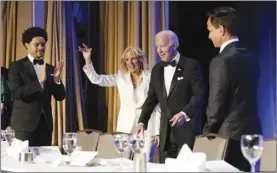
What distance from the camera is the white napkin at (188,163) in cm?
245

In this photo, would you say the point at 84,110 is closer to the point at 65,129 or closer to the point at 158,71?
the point at 65,129

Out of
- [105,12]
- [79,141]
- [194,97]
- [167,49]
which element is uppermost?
[105,12]

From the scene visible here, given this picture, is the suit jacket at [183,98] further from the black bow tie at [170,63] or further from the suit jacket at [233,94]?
the suit jacket at [233,94]

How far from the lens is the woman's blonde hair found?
5.47 metres

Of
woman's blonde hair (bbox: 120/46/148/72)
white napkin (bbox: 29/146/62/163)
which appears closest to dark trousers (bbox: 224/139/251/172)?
woman's blonde hair (bbox: 120/46/148/72)

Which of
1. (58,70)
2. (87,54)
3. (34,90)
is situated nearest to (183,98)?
(87,54)

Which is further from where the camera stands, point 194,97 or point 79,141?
point 194,97

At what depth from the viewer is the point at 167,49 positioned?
212 inches

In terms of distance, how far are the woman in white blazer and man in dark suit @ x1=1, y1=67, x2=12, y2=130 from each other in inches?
34.0

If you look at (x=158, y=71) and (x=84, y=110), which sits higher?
(x=158, y=71)

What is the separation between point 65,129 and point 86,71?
0.66 m

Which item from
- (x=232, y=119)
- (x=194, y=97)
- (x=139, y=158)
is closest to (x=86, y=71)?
(x=194, y=97)

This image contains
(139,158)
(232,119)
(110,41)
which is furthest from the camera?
(110,41)

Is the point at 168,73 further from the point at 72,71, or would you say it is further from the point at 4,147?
the point at 4,147
